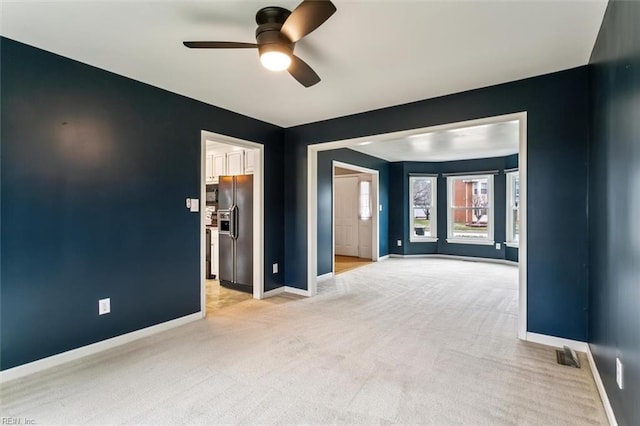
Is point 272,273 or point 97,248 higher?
point 97,248

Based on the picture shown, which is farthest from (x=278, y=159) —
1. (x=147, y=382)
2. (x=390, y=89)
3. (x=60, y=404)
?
(x=60, y=404)

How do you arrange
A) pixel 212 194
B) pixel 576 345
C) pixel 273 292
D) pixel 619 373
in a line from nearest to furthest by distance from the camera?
pixel 619 373 < pixel 576 345 < pixel 273 292 < pixel 212 194

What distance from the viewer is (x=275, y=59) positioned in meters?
2.00

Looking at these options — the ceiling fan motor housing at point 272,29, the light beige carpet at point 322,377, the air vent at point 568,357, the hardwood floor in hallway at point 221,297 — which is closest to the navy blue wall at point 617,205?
the air vent at point 568,357

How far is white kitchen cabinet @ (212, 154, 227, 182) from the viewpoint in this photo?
5121 mm

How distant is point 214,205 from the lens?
5480mm

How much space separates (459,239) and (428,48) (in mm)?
6236

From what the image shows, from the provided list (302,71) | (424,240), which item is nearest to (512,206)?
(424,240)

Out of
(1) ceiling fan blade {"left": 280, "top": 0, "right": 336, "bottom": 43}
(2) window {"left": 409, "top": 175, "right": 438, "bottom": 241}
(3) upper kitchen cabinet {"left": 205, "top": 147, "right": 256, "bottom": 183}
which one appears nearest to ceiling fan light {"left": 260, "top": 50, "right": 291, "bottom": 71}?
(1) ceiling fan blade {"left": 280, "top": 0, "right": 336, "bottom": 43}

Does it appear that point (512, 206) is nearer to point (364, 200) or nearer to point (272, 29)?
point (364, 200)

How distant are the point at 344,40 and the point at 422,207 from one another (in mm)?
6422

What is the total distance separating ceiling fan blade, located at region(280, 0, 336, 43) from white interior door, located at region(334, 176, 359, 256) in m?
6.19

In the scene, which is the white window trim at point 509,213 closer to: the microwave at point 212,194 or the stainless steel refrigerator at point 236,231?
the stainless steel refrigerator at point 236,231

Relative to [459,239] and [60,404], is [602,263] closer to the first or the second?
[60,404]
